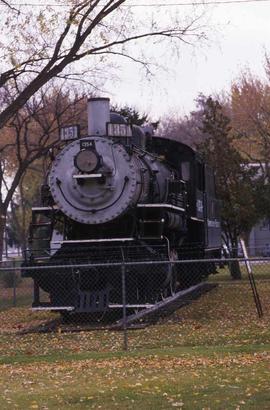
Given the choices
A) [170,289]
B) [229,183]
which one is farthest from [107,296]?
[229,183]

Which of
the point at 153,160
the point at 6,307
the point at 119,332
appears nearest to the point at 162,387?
the point at 119,332

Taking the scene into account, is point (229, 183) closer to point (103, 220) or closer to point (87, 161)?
point (103, 220)

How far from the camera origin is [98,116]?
14250 millimetres

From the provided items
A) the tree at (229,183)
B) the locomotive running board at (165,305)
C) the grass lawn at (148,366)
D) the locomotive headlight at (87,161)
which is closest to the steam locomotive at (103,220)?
the locomotive headlight at (87,161)

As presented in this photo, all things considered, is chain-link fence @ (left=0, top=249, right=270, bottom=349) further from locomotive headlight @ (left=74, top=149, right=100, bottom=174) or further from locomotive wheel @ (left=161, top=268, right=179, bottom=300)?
locomotive headlight @ (left=74, top=149, right=100, bottom=174)

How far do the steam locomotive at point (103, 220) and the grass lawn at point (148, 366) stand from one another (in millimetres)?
901

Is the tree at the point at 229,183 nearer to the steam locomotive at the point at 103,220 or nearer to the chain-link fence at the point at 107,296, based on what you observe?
the steam locomotive at the point at 103,220

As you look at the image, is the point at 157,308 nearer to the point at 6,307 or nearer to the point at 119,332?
the point at 119,332

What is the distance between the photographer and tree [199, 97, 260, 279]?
966 inches

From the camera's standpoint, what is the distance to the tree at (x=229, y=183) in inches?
966

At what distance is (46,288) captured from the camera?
13188 mm

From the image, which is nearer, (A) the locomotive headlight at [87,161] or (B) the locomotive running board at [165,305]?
(B) the locomotive running board at [165,305]

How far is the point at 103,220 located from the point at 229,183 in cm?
1210

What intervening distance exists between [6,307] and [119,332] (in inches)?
311
